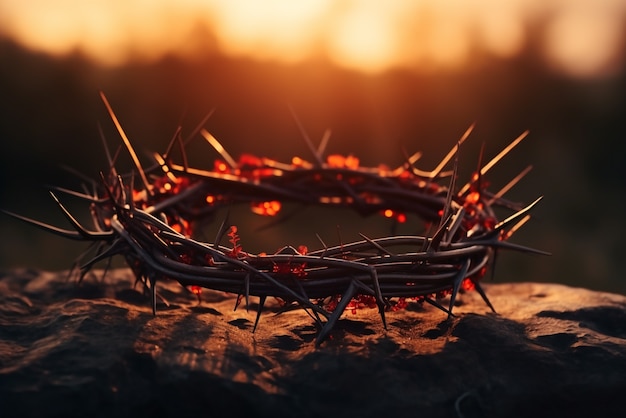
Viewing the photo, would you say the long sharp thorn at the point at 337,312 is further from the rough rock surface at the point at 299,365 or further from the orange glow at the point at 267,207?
the orange glow at the point at 267,207

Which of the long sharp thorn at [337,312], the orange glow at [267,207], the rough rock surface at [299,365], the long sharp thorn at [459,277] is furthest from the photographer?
the orange glow at [267,207]

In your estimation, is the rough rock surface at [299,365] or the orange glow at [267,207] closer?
the rough rock surface at [299,365]

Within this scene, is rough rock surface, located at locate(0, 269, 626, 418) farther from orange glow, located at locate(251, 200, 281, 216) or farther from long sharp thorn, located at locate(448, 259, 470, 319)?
orange glow, located at locate(251, 200, 281, 216)

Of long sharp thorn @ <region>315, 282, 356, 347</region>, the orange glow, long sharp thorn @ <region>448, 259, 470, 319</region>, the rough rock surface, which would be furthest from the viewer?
the orange glow

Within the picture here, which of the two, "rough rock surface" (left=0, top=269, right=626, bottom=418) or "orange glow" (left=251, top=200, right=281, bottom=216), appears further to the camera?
"orange glow" (left=251, top=200, right=281, bottom=216)

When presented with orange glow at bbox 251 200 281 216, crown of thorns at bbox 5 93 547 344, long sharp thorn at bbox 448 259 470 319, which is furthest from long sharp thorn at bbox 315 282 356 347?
orange glow at bbox 251 200 281 216

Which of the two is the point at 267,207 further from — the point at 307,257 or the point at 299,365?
the point at 299,365

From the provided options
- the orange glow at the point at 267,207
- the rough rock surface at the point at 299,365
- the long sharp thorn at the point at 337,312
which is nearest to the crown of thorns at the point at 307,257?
the long sharp thorn at the point at 337,312

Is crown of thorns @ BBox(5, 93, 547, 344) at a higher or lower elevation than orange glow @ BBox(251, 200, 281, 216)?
lower

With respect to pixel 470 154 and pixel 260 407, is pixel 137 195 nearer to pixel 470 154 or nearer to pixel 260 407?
Result: pixel 260 407
